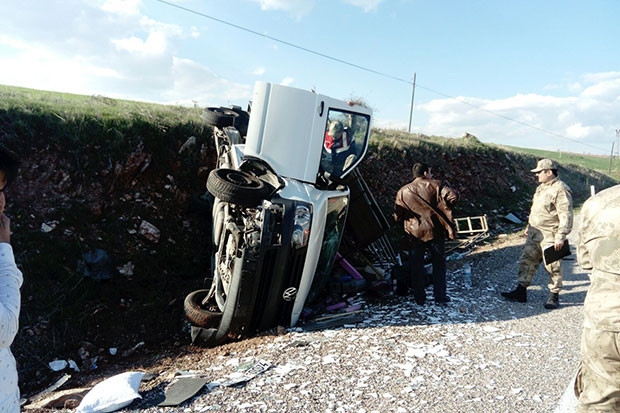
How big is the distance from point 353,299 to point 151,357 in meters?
2.58

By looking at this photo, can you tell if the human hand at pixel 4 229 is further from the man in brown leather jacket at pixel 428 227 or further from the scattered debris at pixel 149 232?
the scattered debris at pixel 149 232

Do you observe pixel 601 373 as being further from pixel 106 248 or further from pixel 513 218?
pixel 513 218

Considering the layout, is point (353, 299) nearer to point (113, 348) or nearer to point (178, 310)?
point (178, 310)

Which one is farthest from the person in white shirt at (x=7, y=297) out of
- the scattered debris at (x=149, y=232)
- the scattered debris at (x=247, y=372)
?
Answer: the scattered debris at (x=149, y=232)

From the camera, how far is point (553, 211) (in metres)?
5.50

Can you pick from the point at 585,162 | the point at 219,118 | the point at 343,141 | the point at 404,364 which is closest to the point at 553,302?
the point at 404,364

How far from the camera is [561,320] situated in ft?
16.4

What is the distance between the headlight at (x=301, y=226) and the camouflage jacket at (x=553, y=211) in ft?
10.4

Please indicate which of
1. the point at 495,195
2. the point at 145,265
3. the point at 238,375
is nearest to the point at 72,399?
the point at 238,375

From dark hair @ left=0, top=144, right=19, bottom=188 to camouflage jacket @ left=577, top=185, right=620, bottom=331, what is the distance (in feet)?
9.37

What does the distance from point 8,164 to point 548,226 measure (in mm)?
5707

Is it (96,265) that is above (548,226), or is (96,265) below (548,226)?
below

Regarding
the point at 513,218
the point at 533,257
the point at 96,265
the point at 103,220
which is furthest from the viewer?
the point at 513,218

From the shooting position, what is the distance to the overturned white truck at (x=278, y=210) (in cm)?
426
